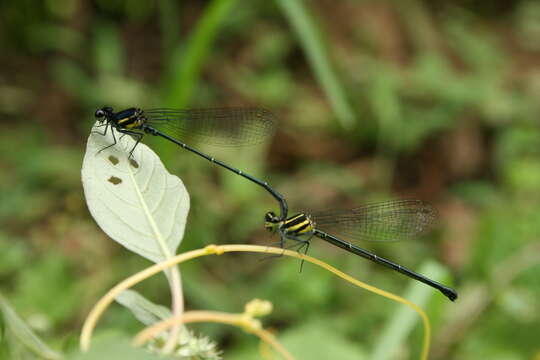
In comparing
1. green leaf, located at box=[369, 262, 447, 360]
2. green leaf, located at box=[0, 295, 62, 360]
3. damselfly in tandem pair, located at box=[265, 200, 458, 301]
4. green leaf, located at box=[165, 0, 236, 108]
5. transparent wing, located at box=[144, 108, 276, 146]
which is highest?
green leaf, located at box=[165, 0, 236, 108]

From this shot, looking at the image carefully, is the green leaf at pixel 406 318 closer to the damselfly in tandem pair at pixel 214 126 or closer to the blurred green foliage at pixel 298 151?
the blurred green foliage at pixel 298 151

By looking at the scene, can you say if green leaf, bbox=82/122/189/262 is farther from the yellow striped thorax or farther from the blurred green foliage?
the blurred green foliage

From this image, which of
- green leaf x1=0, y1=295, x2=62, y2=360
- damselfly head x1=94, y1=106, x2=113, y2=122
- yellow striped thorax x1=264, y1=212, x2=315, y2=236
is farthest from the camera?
yellow striped thorax x1=264, y1=212, x2=315, y2=236

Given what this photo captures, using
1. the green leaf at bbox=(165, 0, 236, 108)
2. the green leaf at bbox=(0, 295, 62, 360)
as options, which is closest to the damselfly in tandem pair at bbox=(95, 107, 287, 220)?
the green leaf at bbox=(165, 0, 236, 108)

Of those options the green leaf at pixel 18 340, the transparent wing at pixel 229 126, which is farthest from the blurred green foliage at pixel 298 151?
the green leaf at pixel 18 340

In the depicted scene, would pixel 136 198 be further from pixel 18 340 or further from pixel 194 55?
pixel 194 55

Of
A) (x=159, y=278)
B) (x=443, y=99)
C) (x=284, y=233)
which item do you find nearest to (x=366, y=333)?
(x=159, y=278)

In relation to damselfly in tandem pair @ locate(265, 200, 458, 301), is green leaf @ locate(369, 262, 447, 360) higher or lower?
lower
